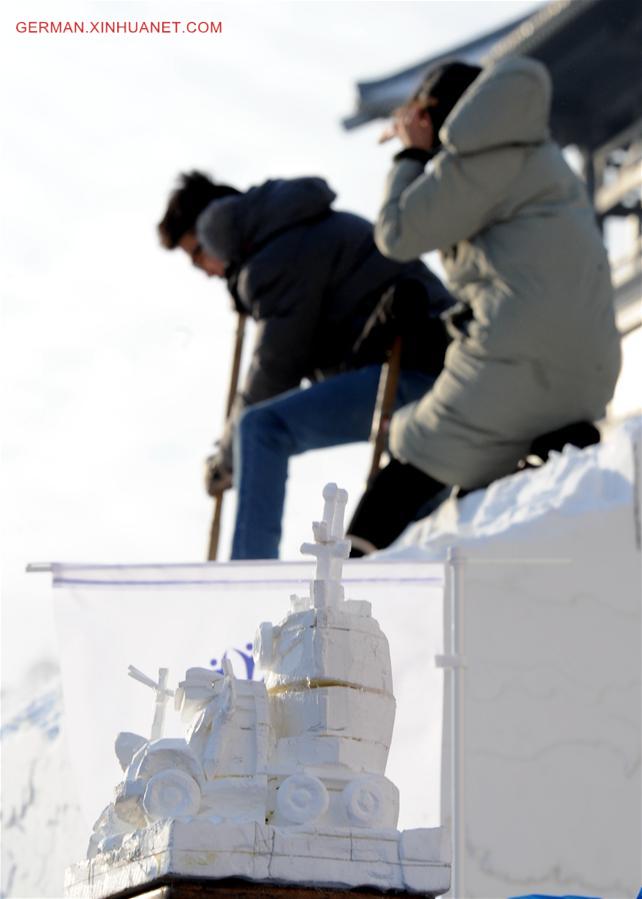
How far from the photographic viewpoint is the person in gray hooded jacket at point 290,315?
7527mm

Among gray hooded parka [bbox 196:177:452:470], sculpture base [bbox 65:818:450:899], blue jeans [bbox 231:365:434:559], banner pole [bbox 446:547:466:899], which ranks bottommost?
sculpture base [bbox 65:818:450:899]

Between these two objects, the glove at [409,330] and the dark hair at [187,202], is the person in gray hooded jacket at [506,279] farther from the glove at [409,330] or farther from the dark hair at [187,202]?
the dark hair at [187,202]

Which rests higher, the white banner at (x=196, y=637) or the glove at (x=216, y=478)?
the glove at (x=216, y=478)

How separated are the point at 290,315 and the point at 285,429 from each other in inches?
27.3

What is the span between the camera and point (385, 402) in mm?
7484

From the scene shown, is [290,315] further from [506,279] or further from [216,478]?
[506,279]

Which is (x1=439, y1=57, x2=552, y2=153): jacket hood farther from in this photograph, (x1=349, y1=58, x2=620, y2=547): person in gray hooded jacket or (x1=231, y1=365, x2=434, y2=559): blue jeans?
(x1=231, y1=365, x2=434, y2=559): blue jeans

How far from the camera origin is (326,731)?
12.2 feet

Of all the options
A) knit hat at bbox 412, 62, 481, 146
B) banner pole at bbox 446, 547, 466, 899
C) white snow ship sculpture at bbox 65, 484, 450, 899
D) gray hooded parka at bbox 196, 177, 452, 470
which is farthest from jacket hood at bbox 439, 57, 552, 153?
white snow ship sculpture at bbox 65, 484, 450, 899

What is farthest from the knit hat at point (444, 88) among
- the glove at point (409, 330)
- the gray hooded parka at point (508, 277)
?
the glove at point (409, 330)

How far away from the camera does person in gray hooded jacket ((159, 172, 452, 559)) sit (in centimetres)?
753

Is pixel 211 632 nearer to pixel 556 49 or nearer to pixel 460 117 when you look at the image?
pixel 460 117

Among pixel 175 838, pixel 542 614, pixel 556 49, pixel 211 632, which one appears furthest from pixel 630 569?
pixel 556 49

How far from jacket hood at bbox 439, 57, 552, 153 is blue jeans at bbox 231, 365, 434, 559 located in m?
1.09
